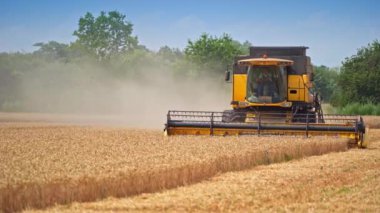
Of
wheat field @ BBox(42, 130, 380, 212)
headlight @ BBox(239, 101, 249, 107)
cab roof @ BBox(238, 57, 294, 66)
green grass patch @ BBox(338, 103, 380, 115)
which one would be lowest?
wheat field @ BBox(42, 130, 380, 212)

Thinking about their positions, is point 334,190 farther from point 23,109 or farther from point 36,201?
point 23,109

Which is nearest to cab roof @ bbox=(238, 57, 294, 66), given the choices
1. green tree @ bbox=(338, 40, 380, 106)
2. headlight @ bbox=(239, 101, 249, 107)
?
headlight @ bbox=(239, 101, 249, 107)

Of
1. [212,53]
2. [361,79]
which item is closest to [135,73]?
[212,53]

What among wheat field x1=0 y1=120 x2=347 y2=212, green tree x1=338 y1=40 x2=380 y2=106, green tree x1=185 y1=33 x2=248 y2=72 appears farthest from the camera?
green tree x1=185 y1=33 x2=248 y2=72

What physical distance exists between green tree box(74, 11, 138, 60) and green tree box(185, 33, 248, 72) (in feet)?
102

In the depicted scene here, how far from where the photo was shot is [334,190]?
11172 millimetres

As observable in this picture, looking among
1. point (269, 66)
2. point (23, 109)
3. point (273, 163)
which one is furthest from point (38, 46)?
point (273, 163)

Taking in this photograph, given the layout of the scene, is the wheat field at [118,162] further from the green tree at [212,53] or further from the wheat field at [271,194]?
the green tree at [212,53]

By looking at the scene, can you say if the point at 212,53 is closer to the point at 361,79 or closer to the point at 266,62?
the point at 361,79

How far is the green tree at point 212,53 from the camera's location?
6284 centimetres

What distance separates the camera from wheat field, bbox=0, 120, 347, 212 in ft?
31.1

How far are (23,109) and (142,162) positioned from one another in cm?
4438

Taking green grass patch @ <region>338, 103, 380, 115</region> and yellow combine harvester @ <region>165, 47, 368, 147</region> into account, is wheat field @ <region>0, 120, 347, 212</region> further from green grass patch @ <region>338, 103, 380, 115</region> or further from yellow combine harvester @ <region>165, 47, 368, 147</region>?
green grass patch @ <region>338, 103, 380, 115</region>

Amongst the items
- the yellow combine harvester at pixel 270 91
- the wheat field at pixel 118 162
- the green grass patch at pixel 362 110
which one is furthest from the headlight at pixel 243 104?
the green grass patch at pixel 362 110
